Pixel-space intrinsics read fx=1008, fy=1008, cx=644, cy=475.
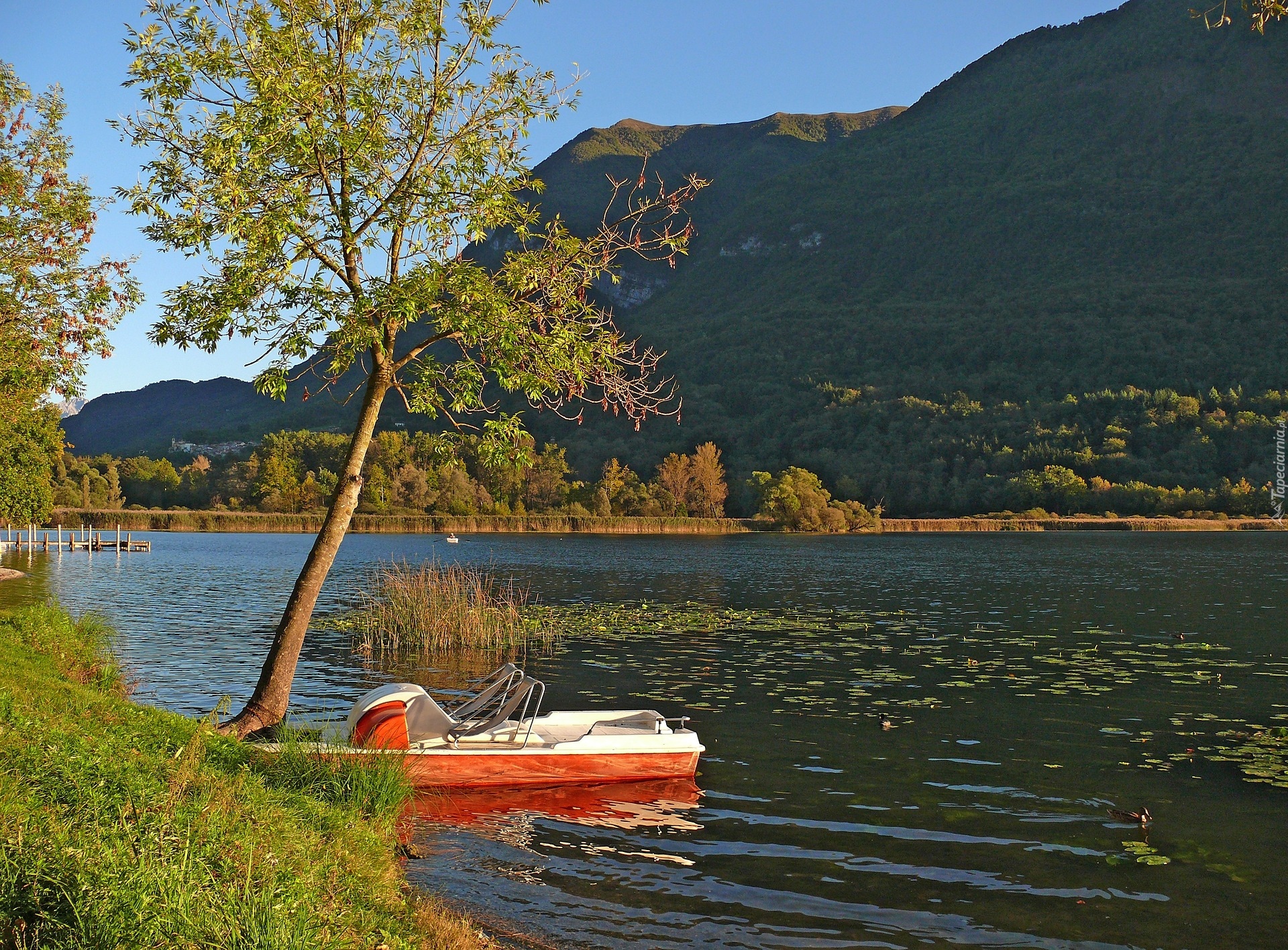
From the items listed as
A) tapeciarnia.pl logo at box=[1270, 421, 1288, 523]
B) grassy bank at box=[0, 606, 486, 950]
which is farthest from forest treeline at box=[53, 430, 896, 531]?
grassy bank at box=[0, 606, 486, 950]

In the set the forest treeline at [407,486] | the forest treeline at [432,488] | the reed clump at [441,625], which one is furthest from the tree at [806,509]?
the reed clump at [441,625]

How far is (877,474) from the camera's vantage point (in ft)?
463

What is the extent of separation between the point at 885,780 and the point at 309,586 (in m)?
7.77

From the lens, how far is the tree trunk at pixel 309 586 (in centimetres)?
1273

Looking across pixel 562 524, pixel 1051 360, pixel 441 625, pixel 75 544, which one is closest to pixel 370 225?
pixel 441 625

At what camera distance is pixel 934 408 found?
150 meters

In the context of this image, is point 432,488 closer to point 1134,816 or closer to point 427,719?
point 427,719

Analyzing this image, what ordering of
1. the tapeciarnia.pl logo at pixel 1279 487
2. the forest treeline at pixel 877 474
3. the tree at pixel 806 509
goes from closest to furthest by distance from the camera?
the tree at pixel 806 509
the tapeciarnia.pl logo at pixel 1279 487
the forest treeline at pixel 877 474

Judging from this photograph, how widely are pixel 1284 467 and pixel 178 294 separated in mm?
130863

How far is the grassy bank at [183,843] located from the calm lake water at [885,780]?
4.89 feet

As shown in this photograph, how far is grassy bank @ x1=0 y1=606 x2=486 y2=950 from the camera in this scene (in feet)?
16.5

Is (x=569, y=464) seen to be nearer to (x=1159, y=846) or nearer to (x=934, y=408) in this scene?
(x=934, y=408)

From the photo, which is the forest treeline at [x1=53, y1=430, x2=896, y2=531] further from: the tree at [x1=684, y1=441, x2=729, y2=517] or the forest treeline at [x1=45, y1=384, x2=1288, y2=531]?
the forest treeline at [x1=45, y1=384, x2=1288, y2=531]

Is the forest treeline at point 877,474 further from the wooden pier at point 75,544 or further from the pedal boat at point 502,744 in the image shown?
the pedal boat at point 502,744
